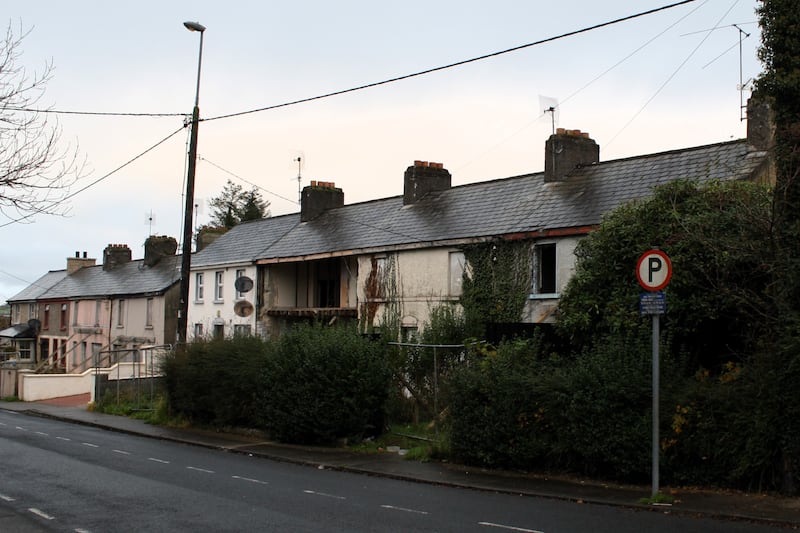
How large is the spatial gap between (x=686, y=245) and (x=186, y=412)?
1549 centimetres

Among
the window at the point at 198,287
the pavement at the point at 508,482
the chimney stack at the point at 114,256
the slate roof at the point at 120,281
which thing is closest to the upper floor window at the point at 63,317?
the slate roof at the point at 120,281

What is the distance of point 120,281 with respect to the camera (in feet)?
173

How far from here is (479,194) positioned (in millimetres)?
29547

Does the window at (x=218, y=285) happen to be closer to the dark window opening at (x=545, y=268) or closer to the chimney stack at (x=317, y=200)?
the chimney stack at (x=317, y=200)

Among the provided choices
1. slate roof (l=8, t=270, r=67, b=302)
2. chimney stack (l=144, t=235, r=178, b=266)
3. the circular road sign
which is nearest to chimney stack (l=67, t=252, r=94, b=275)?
slate roof (l=8, t=270, r=67, b=302)

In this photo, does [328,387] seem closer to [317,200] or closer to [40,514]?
[40,514]

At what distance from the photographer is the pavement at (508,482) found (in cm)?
1112

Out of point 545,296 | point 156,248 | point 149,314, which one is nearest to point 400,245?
point 545,296

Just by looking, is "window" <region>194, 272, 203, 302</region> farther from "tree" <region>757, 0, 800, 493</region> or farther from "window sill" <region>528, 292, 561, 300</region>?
"tree" <region>757, 0, 800, 493</region>

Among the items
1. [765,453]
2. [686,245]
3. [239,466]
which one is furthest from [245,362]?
[765,453]

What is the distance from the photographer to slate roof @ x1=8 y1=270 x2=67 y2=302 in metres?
63.0

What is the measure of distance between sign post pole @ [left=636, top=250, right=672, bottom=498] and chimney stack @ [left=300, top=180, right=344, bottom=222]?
26976mm

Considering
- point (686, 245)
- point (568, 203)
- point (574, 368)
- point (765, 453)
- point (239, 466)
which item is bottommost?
point (239, 466)

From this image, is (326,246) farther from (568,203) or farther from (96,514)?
(96,514)
